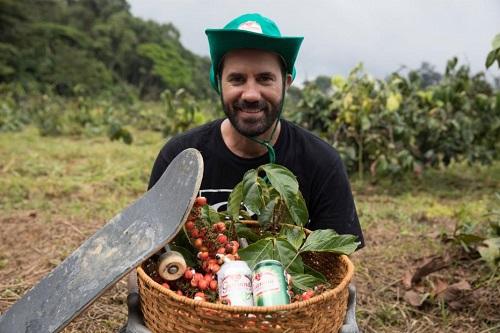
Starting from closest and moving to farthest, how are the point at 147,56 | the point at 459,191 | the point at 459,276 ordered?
the point at 459,276 < the point at 459,191 < the point at 147,56

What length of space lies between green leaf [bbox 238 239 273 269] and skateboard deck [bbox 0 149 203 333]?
0.85 feet

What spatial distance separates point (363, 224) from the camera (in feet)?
12.6

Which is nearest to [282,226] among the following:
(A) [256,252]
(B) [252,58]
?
(A) [256,252]

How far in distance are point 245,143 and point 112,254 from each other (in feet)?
3.00

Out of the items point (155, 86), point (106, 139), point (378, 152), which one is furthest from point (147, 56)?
point (378, 152)

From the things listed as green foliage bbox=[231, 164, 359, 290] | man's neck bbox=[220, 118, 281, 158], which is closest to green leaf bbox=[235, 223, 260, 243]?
green foliage bbox=[231, 164, 359, 290]

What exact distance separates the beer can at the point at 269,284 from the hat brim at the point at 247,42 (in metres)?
0.80

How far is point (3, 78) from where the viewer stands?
76.3 ft

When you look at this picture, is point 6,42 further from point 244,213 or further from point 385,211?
point 244,213

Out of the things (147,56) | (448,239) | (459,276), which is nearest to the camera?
(459,276)

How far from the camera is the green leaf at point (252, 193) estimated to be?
1454 mm

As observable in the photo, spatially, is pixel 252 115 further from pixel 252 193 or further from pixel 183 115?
pixel 183 115

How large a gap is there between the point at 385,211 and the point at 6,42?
24.3 metres

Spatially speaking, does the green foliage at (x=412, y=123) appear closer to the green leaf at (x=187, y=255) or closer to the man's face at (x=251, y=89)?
the man's face at (x=251, y=89)
